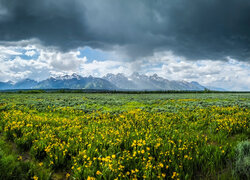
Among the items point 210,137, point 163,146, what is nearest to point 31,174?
point 163,146

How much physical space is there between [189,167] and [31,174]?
4.50m

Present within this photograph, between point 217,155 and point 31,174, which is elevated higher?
point 217,155

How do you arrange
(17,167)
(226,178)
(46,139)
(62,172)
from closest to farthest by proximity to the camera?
(226,178) < (17,167) < (62,172) < (46,139)

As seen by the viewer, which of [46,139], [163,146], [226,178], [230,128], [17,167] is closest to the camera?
[226,178]

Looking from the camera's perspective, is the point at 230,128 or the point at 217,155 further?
the point at 230,128

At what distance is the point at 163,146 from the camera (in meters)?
5.00

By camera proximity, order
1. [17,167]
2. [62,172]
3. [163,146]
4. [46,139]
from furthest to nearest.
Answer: [46,139], [163,146], [62,172], [17,167]

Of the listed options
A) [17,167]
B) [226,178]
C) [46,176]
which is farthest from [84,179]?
[226,178]

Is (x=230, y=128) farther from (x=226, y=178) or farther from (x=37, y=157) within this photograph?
(x=37, y=157)

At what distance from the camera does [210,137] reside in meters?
6.61

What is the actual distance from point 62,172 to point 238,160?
5343 mm

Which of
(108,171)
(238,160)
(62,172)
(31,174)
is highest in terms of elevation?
(238,160)

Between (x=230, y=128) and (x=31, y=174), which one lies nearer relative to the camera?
(x=31, y=174)

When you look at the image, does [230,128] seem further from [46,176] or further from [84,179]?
[46,176]
